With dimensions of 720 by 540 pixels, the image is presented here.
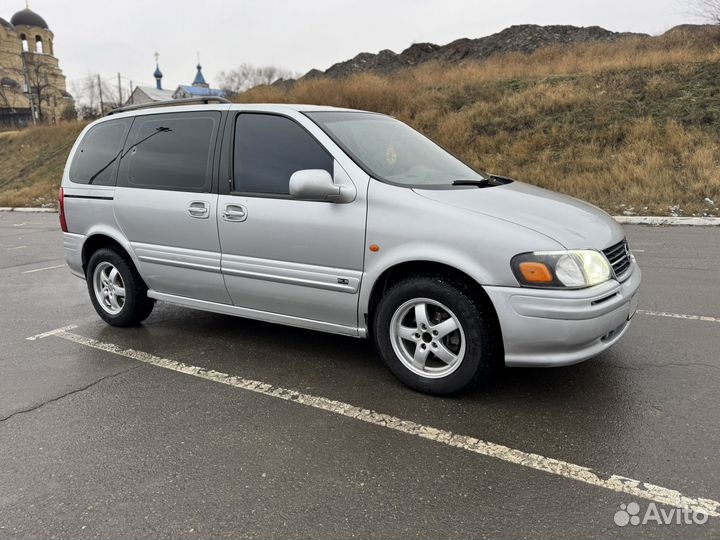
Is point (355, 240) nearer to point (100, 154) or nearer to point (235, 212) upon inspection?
point (235, 212)

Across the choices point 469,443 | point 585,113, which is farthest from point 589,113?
point 469,443

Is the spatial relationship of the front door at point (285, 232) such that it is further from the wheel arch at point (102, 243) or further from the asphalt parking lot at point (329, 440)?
the wheel arch at point (102, 243)

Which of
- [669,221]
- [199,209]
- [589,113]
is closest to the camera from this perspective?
[199,209]

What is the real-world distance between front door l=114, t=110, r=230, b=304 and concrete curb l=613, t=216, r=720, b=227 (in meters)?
9.47

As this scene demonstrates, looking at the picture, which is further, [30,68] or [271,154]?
[30,68]

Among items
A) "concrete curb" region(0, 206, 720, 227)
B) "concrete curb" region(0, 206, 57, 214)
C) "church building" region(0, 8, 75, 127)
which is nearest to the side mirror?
"concrete curb" region(0, 206, 720, 227)

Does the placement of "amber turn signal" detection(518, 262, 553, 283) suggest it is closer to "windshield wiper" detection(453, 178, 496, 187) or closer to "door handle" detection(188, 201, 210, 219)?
"windshield wiper" detection(453, 178, 496, 187)

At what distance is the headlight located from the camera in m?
3.02

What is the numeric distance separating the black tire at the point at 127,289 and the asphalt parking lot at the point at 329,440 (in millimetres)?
244

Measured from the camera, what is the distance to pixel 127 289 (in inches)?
192

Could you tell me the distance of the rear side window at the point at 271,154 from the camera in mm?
3809

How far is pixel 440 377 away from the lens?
3393mm

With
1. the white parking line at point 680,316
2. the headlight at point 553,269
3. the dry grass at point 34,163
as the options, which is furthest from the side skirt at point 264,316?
the dry grass at point 34,163

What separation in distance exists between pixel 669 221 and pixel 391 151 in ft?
29.5
